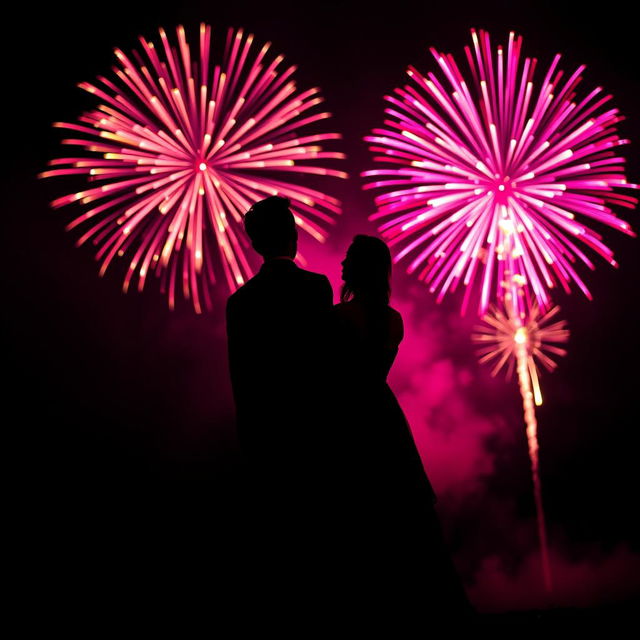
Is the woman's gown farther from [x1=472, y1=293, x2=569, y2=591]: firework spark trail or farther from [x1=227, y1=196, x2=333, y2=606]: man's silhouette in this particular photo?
[x1=472, y1=293, x2=569, y2=591]: firework spark trail

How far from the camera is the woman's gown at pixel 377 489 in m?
2.03

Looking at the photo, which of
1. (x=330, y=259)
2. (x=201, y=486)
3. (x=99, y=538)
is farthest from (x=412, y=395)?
(x=99, y=538)

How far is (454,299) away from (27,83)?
407 cm

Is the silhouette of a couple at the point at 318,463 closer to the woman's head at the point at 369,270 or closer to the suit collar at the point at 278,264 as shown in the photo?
the suit collar at the point at 278,264

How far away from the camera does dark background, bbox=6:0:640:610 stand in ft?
15.0

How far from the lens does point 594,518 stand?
5027 millimetres

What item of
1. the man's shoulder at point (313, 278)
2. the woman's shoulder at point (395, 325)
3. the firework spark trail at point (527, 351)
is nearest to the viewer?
the man's shoulder at point (313, 278)

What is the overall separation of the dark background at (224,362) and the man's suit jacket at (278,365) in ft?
9.30

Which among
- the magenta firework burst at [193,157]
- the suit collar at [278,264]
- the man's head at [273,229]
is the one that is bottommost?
the suit collar at [278,264]

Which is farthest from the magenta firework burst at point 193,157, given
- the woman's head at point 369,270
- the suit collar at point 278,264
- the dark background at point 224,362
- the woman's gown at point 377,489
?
the woman's gown at point 377,489

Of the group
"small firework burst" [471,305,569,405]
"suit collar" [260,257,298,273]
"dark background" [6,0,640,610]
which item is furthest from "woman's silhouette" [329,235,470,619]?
"small firework burst" [471,305,569,405]

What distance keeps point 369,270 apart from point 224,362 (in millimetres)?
2593

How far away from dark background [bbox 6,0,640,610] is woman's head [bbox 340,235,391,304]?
93.3 inches

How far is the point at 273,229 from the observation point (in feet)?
7.34
